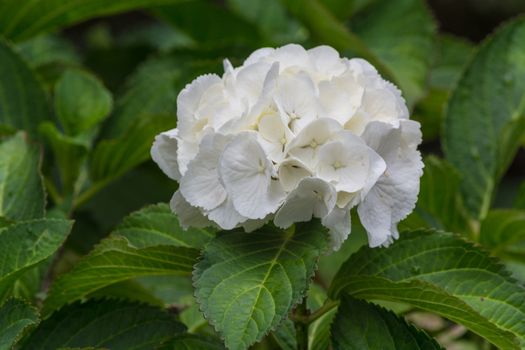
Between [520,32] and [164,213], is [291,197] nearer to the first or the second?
[164,213]

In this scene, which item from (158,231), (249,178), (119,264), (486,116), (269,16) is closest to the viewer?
(249,178)

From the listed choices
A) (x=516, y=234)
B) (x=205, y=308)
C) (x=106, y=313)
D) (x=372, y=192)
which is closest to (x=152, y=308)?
(x=106, y=313)

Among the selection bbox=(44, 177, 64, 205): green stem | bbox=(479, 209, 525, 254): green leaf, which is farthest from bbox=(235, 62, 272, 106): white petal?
bbox=(44, 177, 64, 205): green stem

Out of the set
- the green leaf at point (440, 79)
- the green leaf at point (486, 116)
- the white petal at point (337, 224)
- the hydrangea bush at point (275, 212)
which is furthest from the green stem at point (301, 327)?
the green leaf at point (440, 79)

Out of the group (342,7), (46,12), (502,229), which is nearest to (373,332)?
(502,229)

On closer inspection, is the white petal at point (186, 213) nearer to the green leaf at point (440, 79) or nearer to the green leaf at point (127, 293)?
the green leaf at point (127, 293)

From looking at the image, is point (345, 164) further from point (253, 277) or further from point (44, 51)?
point (44, 51)

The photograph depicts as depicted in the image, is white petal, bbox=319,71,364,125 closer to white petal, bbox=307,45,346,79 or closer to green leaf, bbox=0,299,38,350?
white petal, bbox=307,45,346,79
